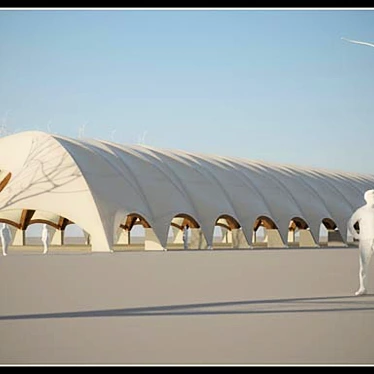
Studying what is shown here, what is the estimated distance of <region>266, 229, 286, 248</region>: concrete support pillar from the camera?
50406mm

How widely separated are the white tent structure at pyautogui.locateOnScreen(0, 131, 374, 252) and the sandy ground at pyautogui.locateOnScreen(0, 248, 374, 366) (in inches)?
786

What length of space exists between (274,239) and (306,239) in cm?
409

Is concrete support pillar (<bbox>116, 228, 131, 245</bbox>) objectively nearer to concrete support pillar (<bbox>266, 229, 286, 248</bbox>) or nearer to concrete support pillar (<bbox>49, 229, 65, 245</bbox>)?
concrete support pillar (<bbox>49, 229, 65, 245</bbox>)

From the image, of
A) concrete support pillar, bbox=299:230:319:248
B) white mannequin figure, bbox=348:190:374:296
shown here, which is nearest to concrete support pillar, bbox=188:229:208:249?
concrete support pillar, bbox=299:230:319:248

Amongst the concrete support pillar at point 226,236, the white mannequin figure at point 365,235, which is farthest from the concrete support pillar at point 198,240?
the white mannequin figure at point 365,235

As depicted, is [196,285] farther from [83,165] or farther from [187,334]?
[83,165]

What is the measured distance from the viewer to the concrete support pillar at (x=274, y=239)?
50406 millimetres

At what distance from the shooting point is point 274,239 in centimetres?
5081

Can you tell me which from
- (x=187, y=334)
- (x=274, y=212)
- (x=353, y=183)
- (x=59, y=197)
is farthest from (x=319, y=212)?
(x=187, y=334)

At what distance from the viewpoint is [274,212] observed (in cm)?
5069

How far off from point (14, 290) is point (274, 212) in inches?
1418

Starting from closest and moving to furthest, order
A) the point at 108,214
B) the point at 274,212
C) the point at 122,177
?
the point at 108,214 → the point at 122,177 → the point at 274,212

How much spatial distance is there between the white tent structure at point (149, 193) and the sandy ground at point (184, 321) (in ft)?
65.5

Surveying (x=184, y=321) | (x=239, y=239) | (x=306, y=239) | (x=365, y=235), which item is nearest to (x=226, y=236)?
(x=306, y=239)
